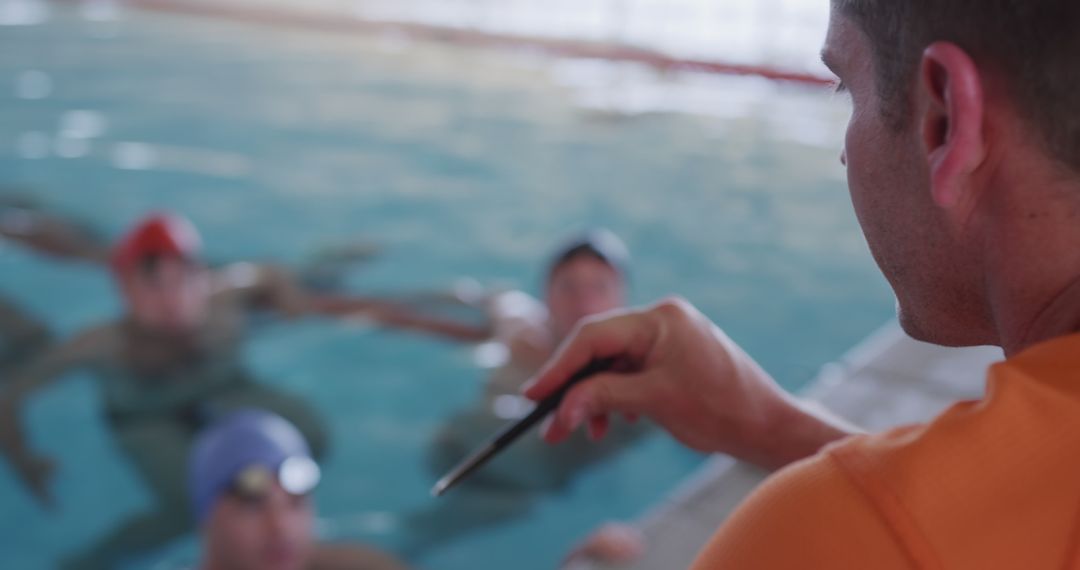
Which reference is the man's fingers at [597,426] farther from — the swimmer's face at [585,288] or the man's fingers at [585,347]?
the swimmer's face at [585,288]

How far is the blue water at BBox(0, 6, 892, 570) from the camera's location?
15.7ft

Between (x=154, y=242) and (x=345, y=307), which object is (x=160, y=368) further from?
(x=345, y=307)

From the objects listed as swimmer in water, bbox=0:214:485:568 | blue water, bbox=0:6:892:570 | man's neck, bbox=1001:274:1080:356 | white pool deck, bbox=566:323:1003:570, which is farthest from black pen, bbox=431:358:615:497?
swimmer in water, bbox=0:214:485:568

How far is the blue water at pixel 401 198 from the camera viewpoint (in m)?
4.79

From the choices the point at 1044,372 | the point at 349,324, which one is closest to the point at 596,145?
the point at 349,324

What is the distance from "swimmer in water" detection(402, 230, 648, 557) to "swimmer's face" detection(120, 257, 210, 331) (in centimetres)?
131

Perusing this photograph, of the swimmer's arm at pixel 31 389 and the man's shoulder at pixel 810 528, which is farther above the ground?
the man's shoulder at pixel 810 528

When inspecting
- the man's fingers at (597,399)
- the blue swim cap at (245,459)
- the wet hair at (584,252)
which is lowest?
the blue swim cap at (245,459)

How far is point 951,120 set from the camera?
0.85 metres

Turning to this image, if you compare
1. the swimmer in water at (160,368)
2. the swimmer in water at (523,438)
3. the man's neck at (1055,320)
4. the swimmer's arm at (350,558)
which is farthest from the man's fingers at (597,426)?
the swimmer in water at (160,368)

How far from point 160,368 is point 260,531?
2013 millimetres

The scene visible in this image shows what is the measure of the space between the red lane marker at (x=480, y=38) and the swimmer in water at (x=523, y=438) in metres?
6.38

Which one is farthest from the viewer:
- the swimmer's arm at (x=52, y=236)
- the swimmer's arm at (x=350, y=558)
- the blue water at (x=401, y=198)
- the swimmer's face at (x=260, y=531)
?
the swimmer's arm at (x=52, y=236)

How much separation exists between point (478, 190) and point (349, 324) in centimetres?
275
